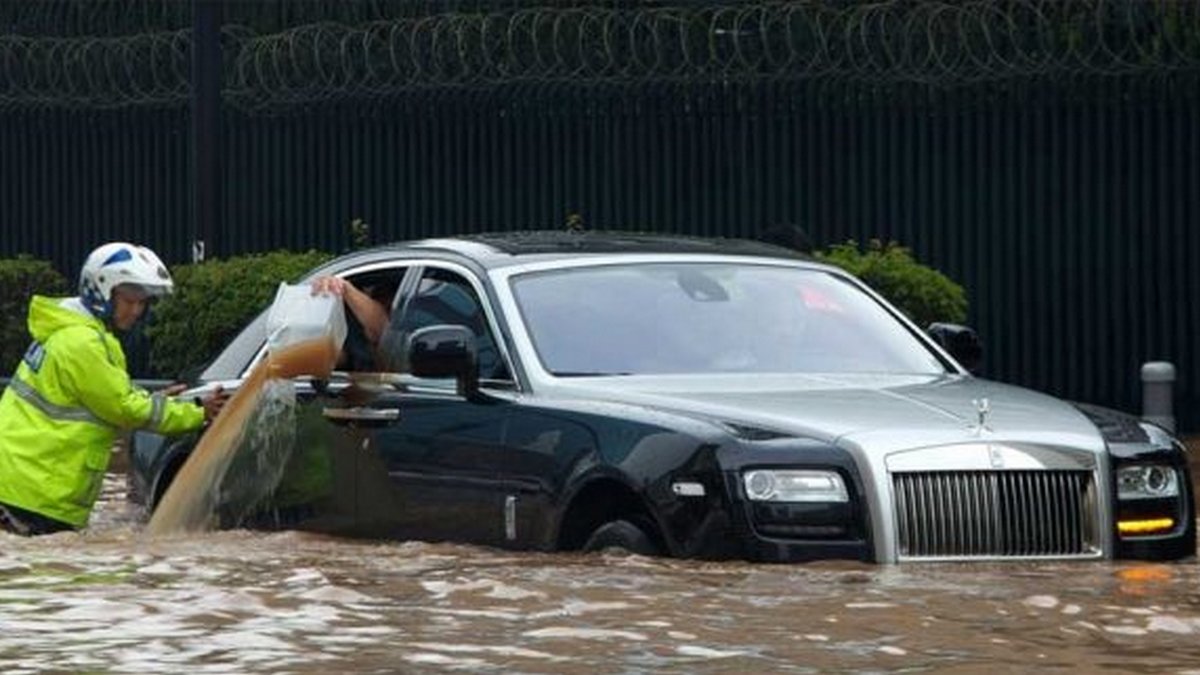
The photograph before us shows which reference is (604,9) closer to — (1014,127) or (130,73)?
(1014,127)

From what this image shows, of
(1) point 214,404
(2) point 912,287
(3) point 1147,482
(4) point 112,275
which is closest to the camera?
(3) point 1147,482

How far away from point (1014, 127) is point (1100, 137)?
612 mm

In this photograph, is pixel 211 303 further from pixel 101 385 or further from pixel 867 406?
pixel 867 406

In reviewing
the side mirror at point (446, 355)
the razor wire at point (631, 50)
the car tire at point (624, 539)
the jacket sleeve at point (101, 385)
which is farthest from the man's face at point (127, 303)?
the razor wire at point (631, 50)

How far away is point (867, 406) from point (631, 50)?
1155 centimetres

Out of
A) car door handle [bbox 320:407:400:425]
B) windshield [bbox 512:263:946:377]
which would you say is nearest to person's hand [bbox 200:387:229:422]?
car door handle [bbox 320:407:400:425]

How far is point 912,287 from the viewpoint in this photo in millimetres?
19344

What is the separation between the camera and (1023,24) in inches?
838

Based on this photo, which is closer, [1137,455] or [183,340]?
[1137,455]

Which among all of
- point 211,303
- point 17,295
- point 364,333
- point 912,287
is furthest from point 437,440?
point 17,295

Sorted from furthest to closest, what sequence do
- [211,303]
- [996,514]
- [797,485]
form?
[211,303]
[996,514]
[797,485]

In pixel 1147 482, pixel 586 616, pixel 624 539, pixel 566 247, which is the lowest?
pixel 586 616

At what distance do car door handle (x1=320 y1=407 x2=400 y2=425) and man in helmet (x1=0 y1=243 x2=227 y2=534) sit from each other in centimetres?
55

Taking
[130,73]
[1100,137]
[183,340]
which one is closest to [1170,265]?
[1100,137]
